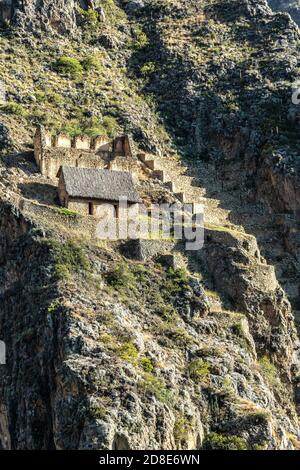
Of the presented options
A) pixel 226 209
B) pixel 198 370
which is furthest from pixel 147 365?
pixel 226 209

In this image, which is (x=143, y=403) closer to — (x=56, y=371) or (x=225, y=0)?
(x=56, y=371)

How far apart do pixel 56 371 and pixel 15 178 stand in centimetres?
1556

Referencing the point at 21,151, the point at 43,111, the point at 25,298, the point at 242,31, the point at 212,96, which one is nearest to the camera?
the point at 25,298

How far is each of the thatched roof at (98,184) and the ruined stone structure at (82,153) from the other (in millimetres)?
1206

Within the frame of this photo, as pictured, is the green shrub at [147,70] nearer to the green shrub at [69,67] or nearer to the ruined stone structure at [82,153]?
the green shrub at [69,67]

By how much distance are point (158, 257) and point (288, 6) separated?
65598 mm

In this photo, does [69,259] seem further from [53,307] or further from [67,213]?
[67,213]

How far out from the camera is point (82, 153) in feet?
227

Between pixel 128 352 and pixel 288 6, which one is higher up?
pixel 288 6

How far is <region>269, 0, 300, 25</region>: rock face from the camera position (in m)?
119

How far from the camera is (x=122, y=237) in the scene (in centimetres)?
6278

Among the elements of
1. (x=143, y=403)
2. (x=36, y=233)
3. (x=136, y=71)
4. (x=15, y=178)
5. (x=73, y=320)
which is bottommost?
(x=143, y=403)

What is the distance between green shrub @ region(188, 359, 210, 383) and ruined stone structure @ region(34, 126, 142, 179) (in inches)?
634

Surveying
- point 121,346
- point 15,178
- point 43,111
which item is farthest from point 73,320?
point 43,111
